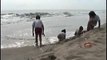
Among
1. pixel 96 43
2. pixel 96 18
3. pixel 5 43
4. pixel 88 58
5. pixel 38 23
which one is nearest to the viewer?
pixel 88 58

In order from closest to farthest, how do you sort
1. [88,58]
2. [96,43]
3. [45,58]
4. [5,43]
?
[88,58] → [45,58] → [96,43] → [5,43]

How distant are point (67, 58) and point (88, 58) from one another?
512 millimetres

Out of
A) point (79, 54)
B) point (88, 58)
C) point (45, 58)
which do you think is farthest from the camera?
point (45, 58)

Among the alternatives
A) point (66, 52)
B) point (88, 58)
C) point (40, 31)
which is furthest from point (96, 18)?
point (88, 58)

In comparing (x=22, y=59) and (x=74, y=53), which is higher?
(x=74, y=53)

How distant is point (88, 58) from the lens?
16.6 ft

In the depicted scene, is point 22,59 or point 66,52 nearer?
point 66,52

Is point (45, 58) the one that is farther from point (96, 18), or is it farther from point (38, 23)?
point (96, 18)

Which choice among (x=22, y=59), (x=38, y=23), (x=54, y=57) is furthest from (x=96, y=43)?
(x=38, y=23)

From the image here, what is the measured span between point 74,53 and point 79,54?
6.8 inches

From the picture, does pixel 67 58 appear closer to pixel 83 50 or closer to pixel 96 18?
pixel 83 50

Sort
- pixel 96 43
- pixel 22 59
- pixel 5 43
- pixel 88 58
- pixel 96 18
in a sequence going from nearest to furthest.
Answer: pixel 88 58, pixel 96 43, pixel 22 59, pixel 96 18, pixel 5 43

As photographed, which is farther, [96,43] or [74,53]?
[96,43]

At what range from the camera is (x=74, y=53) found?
5637 millimetres
